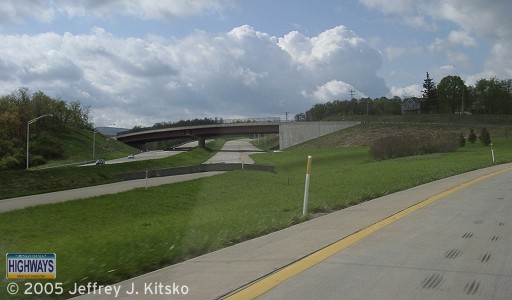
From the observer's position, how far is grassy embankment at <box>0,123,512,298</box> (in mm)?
7842

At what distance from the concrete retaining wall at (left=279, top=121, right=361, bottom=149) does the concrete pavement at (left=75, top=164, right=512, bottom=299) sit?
11263 cm

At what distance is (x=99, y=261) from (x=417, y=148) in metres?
57.5

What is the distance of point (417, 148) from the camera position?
61000mm

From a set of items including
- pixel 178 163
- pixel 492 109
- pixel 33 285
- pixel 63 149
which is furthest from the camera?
pixel 492 109

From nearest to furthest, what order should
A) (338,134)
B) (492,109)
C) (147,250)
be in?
(147,250)
(338,134)
(492,109)

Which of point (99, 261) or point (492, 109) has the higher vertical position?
point (492, 109)

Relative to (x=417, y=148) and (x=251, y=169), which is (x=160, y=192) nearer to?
(x=251, y=169)

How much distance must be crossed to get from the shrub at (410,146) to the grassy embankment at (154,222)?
795 inches

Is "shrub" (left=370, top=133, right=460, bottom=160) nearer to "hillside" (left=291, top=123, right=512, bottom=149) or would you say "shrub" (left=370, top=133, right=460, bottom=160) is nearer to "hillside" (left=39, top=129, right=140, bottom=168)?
"hillside" (left=291, top=123, right=512, bottom=149)

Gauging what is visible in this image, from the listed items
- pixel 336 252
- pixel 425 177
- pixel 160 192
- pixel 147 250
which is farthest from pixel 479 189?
pixel 160 192

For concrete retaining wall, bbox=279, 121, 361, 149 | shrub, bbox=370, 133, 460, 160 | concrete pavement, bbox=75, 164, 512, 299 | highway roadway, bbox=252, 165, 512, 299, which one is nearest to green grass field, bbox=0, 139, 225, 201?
concrete pavement, bbox=75, 164, 512, 299

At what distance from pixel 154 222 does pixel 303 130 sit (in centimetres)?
10973

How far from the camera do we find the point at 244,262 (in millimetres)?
7816

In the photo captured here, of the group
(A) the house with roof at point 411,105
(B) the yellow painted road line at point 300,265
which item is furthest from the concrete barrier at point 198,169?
(A) the house with roof at point 411,105
